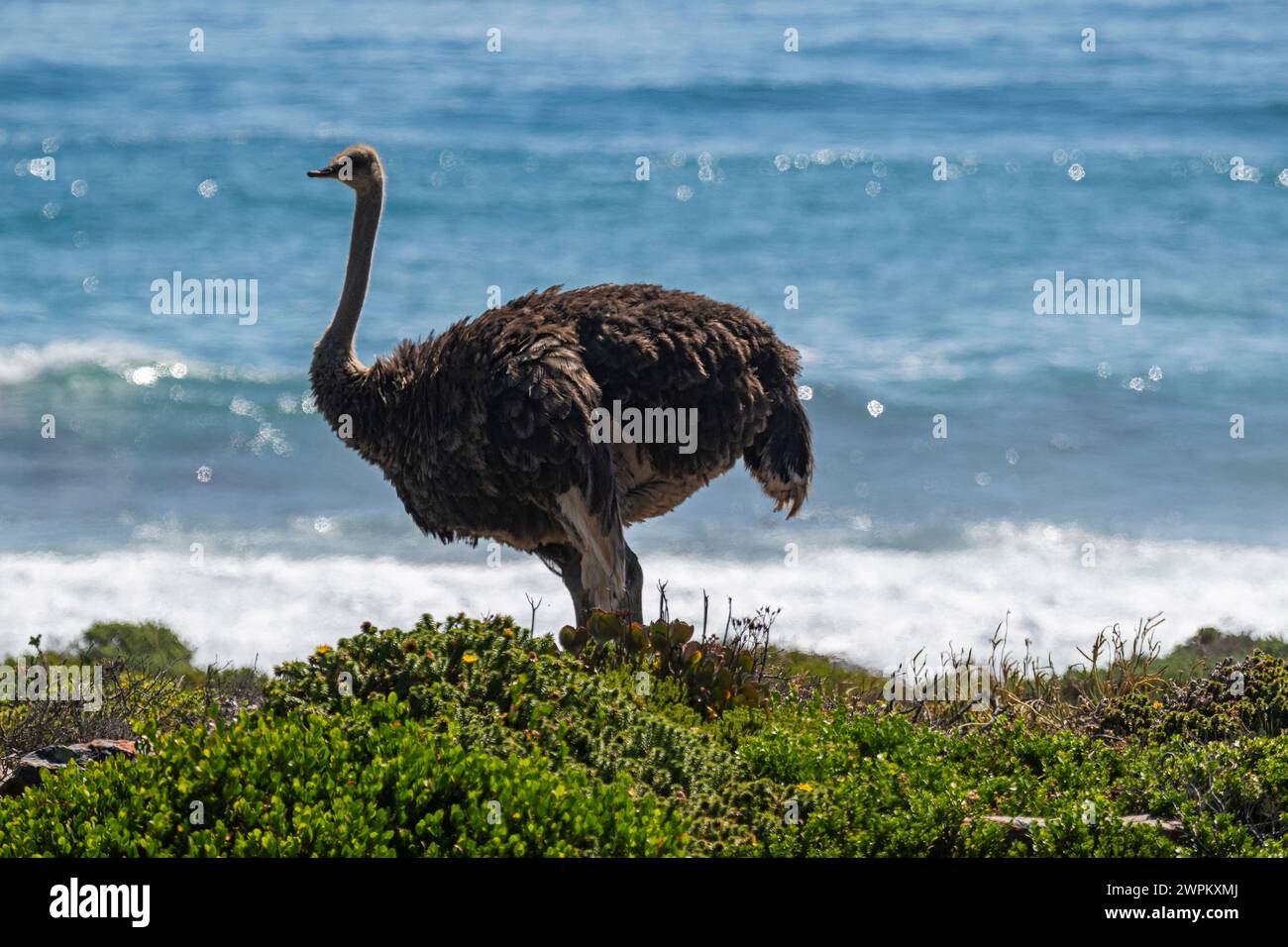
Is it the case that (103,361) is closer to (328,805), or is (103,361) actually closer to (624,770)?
(624,770)

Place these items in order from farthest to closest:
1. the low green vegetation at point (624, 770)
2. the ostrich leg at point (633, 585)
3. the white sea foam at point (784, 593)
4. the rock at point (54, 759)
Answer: the white sea foam at point (784, 593), the ostrich leg at point (633, 585), the rock at point (54, 759), the low green vegetation at point (624, 770)

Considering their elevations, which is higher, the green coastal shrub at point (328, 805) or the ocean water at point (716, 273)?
the ocean water at point (716, 273)

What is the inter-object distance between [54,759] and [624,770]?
216cm

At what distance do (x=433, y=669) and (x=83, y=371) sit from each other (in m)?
15.9

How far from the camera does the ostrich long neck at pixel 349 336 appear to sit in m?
10.5

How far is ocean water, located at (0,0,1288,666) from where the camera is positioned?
1717 cm

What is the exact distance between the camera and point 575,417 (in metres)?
9.38

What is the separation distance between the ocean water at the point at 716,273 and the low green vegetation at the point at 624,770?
629 cm

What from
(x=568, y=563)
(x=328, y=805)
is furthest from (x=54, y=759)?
(x=568, y=563)

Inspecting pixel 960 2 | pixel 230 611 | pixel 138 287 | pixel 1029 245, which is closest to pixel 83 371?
pixel 138 287

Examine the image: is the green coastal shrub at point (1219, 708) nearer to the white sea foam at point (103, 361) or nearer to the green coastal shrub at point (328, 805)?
the green coastal shrub at point (328, 805)

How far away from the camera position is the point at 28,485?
1962cm

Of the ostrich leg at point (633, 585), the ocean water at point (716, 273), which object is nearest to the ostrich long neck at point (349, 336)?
the ostrich leg at point (633, 585)

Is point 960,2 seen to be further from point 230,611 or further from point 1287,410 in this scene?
point 230,611
